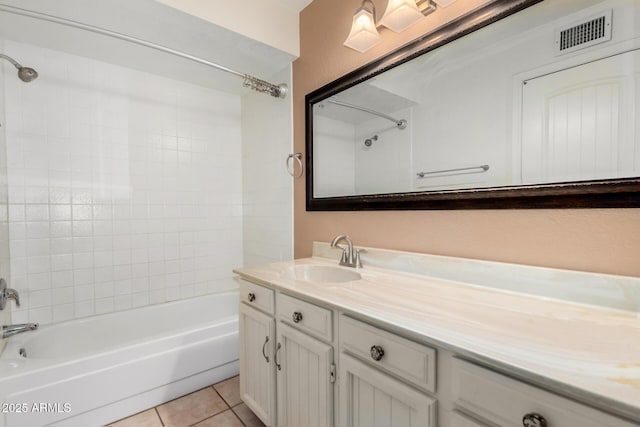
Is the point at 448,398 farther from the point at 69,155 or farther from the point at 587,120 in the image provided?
the point at 69,155

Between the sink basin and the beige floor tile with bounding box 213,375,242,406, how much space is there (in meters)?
0.89

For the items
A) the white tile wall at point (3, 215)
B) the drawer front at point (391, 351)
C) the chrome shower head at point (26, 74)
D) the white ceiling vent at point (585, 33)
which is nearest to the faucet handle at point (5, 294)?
the white tile wall at point (3, 215)

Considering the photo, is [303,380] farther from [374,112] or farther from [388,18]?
[388,18]

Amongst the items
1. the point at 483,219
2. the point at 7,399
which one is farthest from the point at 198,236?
the point at 483,219

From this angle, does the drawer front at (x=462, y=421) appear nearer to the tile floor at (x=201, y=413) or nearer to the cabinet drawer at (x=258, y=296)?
the cabinet drawer at (x=258, y=296)

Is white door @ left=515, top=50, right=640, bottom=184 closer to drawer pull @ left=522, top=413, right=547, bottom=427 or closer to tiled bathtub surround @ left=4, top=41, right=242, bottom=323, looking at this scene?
drawer pull @ left=522, top=413, right=547, bottom=427

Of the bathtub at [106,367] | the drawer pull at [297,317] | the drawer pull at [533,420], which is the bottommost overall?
the bathtub at [106,367]

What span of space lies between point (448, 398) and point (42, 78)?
2.81m

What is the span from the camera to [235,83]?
8.01ft

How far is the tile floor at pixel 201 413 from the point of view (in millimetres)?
1496

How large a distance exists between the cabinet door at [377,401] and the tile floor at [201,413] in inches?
34.5

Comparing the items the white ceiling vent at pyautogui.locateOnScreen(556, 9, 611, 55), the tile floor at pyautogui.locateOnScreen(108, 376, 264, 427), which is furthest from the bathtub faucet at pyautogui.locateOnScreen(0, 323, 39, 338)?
the white ceiling vent at pyautogui.locateOnScreen(556, 9, 611, 55)

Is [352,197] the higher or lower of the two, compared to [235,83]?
lower

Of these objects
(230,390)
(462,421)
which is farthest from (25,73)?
(462,421)
